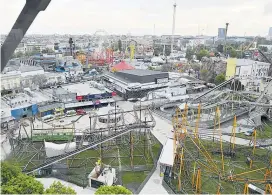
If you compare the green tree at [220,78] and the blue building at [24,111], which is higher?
the green tree at [220,78]

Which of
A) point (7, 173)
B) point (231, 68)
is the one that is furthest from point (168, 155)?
point (231, 68)

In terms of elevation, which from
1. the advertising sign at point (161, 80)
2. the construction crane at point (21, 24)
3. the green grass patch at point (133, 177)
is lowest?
the green grass patch at point (133, 177)

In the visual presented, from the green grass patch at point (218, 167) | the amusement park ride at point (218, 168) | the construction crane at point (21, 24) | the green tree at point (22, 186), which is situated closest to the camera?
the construction crane at point (21, 24)

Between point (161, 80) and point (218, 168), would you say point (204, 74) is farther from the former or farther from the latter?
point (218, 168)

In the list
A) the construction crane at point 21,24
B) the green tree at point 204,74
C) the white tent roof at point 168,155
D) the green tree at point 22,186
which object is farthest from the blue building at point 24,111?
the green tree at point 204,74

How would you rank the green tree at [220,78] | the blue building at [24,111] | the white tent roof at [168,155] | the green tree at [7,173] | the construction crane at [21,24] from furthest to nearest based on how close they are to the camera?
the green tree at [220,78]
the blue building at [24,111]
the white tent roof at [168,155]
the green tree at [7,173]
the construction crane at [21,24]

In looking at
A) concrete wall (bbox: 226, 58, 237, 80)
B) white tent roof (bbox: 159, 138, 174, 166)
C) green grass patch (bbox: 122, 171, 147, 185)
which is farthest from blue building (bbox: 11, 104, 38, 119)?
concrete wall (bbox: 226, 58, 237, 80)

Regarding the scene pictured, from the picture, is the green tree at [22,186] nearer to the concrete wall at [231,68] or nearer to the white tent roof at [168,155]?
the white tent roof at [168,155]

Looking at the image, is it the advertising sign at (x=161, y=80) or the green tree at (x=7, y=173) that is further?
the advertising sign at (x=161, y=80)
